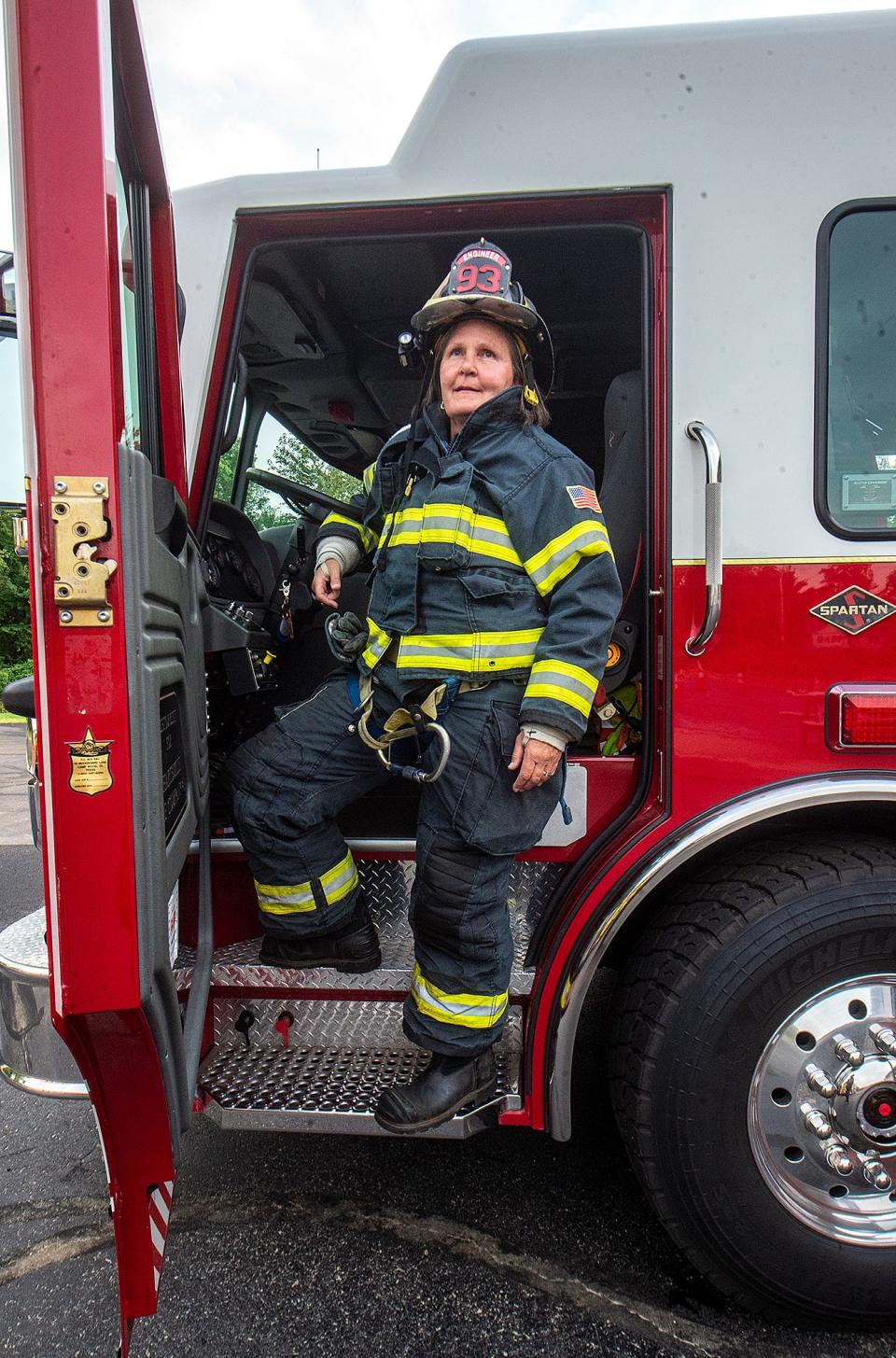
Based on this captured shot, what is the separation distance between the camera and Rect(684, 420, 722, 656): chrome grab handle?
1601 millimetres

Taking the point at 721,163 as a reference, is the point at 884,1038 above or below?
below

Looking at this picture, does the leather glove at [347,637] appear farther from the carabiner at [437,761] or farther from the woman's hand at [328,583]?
the carabiner at [437,761]

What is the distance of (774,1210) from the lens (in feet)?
5.62

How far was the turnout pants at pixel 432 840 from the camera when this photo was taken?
5.63 feet

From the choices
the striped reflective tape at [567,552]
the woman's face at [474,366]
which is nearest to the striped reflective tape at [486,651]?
the striped reflective tape at [567,552]

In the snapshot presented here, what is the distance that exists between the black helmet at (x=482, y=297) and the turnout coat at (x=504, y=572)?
19 cm

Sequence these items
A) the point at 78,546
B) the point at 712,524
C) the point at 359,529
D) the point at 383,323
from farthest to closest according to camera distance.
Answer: the point at 383,323 → the point at 359,529 → the point at 712,524 → the point at 78,546

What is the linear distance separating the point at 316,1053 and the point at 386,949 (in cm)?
28

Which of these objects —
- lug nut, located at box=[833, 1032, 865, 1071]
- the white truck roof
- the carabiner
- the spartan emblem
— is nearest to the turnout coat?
the carabiner

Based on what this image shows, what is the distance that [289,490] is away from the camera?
2854 millimetres

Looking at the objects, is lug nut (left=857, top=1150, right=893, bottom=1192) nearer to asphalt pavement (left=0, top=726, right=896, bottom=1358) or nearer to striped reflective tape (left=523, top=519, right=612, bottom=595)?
asphalt pavement (left=0, top=726, right=896, bottom=1358)

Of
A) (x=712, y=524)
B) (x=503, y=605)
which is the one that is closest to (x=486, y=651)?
(x=503, y=605)

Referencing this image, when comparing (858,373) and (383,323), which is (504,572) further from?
(383,323)

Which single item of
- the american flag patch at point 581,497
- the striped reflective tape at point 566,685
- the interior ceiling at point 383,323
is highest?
the interior ceiling at point 383,323
